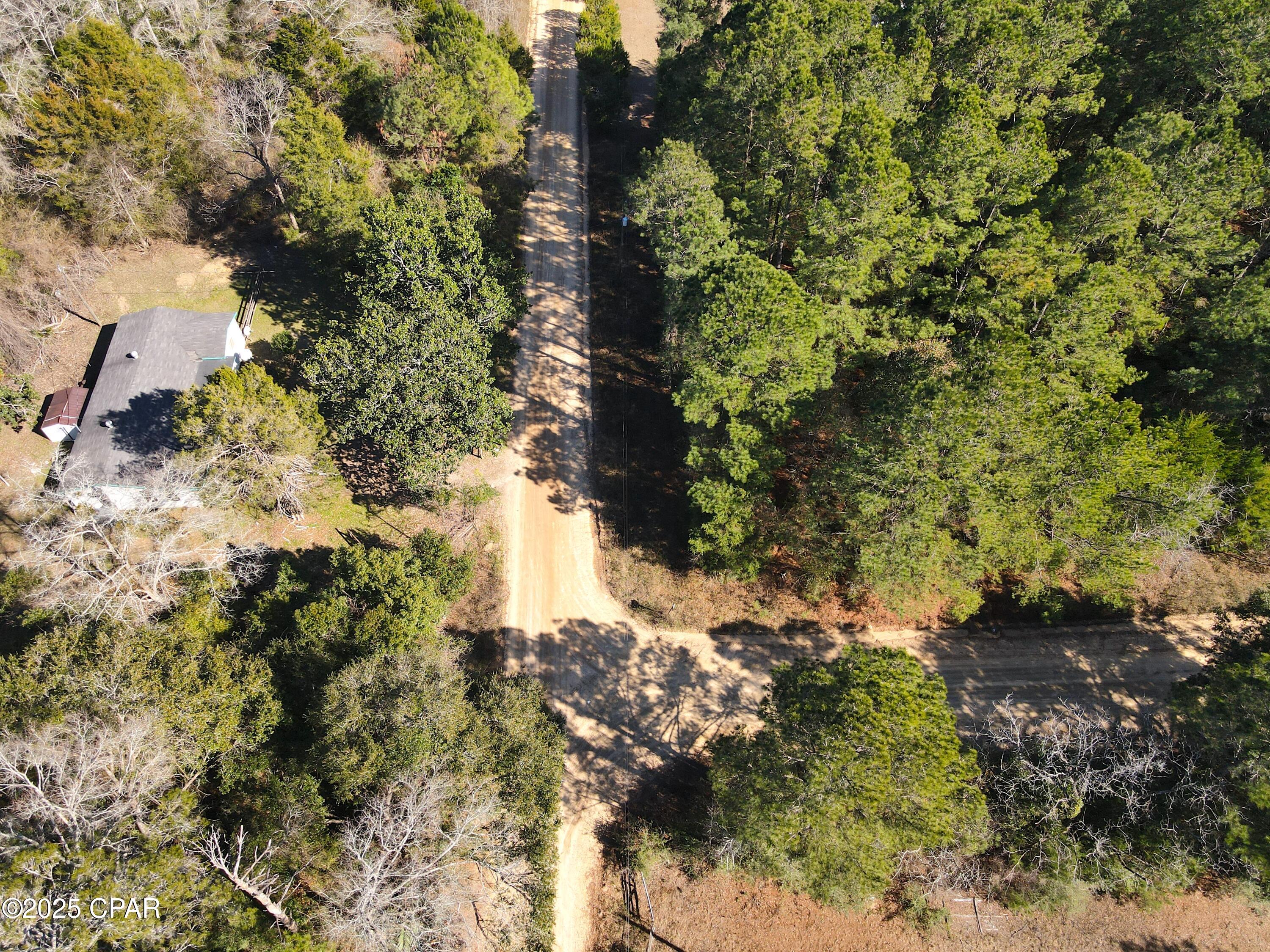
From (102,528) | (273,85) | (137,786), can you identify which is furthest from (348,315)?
(137,786)

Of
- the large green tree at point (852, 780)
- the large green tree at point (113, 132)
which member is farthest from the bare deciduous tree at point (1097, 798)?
the large green tree at point (113, 132)

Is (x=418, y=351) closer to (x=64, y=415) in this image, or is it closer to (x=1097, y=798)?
(x=64, y=415)

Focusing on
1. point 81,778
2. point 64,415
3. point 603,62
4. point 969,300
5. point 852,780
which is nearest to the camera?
point 81,778

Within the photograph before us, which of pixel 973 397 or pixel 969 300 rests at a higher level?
pixel 969 300

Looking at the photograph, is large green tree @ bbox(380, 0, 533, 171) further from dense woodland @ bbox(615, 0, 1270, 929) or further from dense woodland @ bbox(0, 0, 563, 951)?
dense woodland @ bbox(615, 0, 1270, 929)

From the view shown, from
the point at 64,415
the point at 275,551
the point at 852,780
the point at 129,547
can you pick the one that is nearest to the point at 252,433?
the point at 275,551

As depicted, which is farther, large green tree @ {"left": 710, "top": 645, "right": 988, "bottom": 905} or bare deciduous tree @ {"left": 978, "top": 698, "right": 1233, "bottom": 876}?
bare deciduous tree @ {"left": 978, "top": 698, "right": 1233, "bottom": 876}

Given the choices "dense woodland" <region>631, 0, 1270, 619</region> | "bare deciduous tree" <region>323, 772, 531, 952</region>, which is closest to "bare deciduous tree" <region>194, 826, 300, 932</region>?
"bare deciduous tree" <region>323, 772, 531, 952</region>
